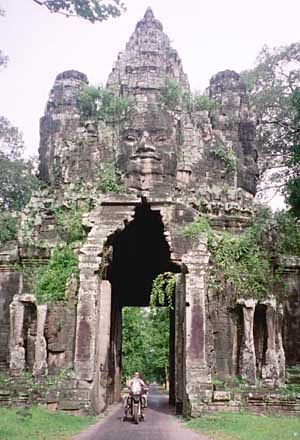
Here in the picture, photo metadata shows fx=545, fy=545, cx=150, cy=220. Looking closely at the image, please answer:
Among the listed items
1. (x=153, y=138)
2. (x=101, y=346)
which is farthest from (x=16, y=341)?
(x=153, y=138)

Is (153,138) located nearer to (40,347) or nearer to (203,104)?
(203,104)

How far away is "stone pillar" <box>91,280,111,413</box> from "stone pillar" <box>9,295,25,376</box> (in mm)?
1928

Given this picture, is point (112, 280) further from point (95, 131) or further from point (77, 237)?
point (95, 131)

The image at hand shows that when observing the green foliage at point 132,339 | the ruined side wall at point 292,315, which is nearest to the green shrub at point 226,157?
the ruined side wall at point 292,315

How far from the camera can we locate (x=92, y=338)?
1219 centimetres

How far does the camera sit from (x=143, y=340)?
40344 mm

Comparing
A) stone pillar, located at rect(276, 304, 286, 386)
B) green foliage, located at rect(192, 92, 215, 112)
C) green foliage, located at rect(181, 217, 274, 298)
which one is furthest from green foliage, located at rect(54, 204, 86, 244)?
green foliage, located at rect(192, 92, 215, 112)

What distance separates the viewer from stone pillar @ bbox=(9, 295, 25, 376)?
13036 mm

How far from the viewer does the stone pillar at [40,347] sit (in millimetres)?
12602

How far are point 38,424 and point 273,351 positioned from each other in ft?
19.0

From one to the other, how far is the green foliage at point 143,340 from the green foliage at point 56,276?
19.5 m

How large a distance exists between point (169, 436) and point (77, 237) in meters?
6.74

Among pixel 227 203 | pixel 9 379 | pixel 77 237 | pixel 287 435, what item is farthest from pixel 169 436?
pixel 227 203

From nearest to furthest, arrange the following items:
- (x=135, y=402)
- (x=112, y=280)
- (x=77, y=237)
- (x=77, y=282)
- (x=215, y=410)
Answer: (x=215, y=410)
(x=135, y=402)
(x=77, y=282)
(x=77, y=237)
(x=112, y=280)
